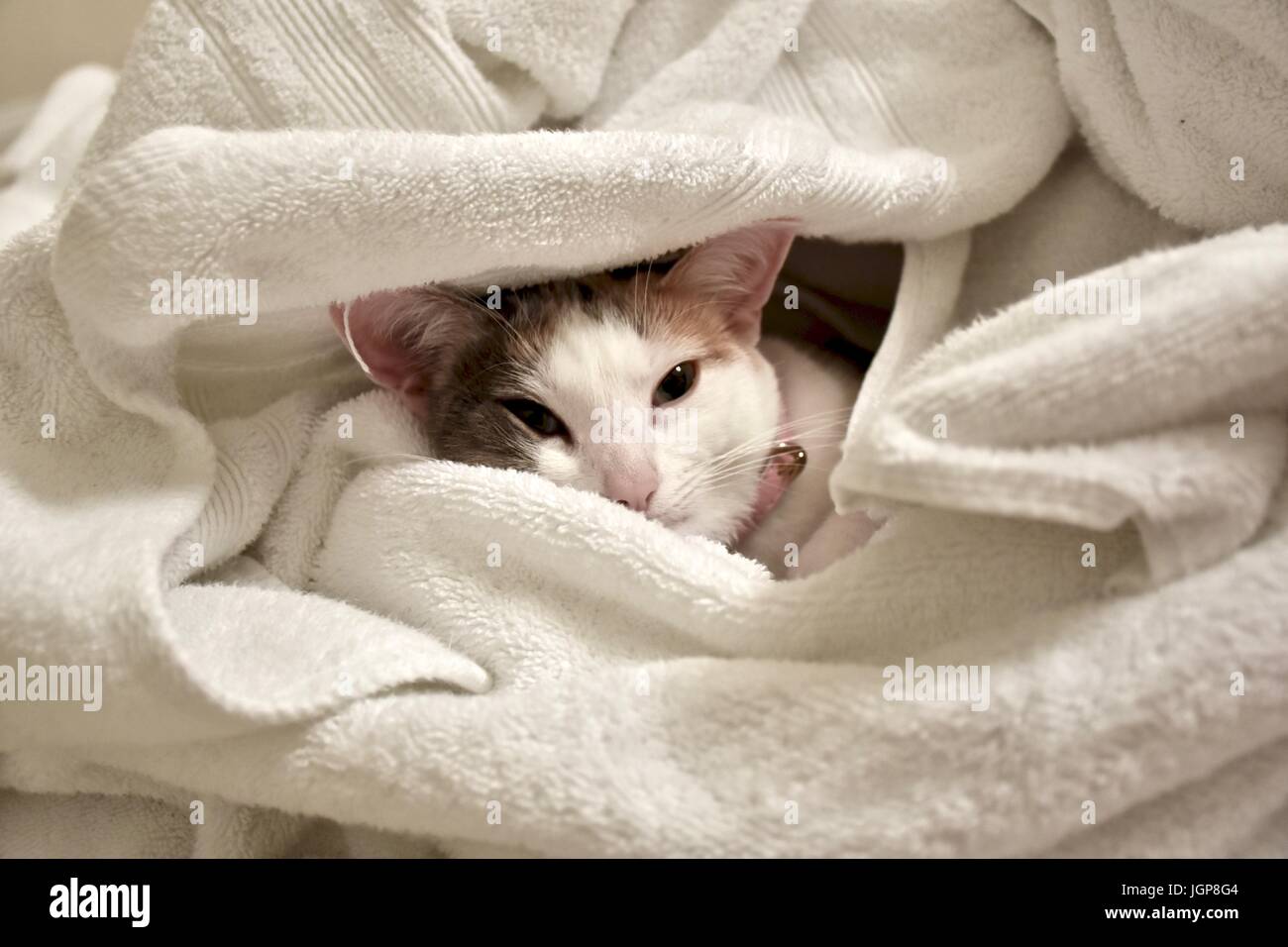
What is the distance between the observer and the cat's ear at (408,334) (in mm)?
920

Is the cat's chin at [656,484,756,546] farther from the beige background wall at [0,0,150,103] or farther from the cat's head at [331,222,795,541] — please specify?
the beige background wall at [0,0,150,103]

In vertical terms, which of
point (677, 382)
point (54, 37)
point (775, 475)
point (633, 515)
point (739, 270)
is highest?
point (54, 37)

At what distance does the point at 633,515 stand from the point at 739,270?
0.41m

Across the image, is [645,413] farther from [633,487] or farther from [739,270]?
[739,270]

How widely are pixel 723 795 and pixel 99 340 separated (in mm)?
653

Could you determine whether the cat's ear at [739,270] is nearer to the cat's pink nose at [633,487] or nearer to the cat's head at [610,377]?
the cat's head at [610,377]

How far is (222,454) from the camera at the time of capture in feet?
2.89

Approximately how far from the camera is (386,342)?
3.23 feet

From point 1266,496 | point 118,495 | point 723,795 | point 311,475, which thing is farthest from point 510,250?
point 1266,496

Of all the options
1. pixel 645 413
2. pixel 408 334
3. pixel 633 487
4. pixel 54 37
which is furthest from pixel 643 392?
pixel 54 37

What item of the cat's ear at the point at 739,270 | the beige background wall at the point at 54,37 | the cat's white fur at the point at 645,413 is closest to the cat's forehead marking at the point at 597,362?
the cat's white fur at the point at 645,413

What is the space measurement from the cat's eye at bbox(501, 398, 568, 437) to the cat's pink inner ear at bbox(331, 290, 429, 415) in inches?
4.7

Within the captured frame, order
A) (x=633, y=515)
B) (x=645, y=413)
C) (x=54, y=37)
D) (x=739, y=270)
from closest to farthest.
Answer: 1. (x=633, y=515)
2. (x=645, y=413)
3. (x=739, y=270)
4. (x=54, y=37)

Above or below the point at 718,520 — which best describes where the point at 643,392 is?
above
